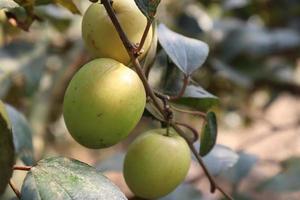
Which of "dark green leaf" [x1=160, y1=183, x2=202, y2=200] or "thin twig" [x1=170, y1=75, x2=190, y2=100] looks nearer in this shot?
"thin twig" [x1=170, y1=75, x2=190, y2=100]

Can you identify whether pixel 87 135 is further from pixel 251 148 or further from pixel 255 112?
→ pixel 251 148

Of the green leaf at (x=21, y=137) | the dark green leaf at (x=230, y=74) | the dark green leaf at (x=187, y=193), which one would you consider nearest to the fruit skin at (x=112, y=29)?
the green leaf at (x=21, y=137)

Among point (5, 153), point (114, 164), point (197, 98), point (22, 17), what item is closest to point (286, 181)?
point (114, 164)

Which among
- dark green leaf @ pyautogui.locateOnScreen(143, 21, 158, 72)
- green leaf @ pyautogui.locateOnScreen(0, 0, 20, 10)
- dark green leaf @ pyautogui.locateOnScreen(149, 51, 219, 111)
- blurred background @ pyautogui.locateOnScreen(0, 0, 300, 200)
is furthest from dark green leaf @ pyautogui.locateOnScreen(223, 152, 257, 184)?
green leaf @ pyautogui.locateOnScreen(0, 0, 20, 10)

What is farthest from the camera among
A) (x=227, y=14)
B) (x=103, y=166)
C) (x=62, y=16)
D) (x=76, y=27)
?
(x=227, y=14)

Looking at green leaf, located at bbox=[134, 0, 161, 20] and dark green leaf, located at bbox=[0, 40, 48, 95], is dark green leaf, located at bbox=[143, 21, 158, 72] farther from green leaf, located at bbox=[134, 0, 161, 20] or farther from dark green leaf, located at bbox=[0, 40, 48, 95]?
dark green leaf, located at bbox=[0, 40, 48, 95]

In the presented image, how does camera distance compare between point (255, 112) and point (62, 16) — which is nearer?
point (62, 16)

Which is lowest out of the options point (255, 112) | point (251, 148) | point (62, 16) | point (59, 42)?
point (251, 148)

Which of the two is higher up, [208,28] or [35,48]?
[35,48]

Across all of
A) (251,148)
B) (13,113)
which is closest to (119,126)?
(13,113)
